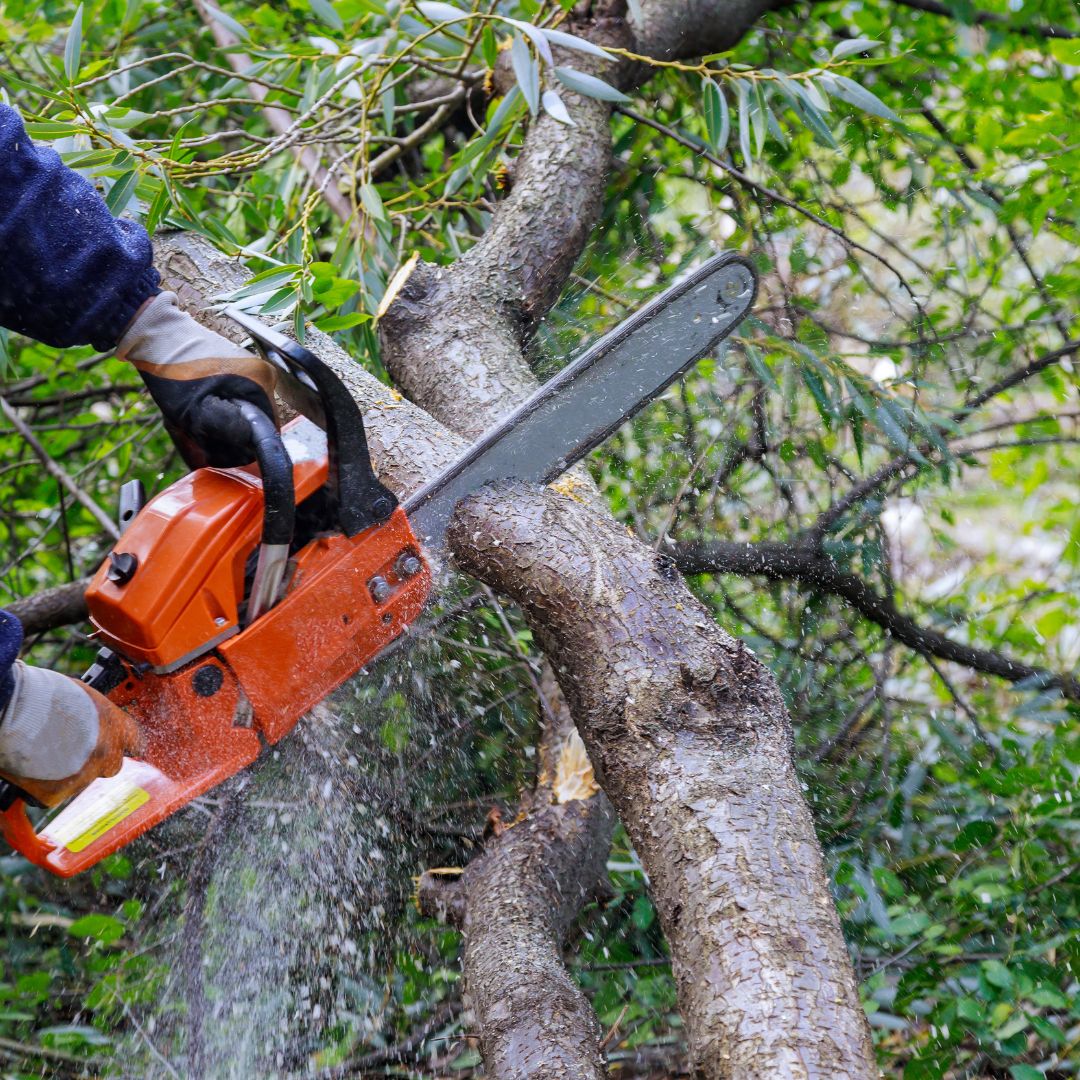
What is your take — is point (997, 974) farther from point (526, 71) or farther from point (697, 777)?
point (526, 71)

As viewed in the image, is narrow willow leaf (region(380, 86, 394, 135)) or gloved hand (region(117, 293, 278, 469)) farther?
narrow willow leaf (region(380, 86, 394, 135))

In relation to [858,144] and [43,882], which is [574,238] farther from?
[43,882]

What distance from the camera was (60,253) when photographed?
1.86m

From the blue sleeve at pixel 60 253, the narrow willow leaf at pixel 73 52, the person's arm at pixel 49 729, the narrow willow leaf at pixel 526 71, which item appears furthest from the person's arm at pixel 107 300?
the narrow willow leaf at pixel 526 71

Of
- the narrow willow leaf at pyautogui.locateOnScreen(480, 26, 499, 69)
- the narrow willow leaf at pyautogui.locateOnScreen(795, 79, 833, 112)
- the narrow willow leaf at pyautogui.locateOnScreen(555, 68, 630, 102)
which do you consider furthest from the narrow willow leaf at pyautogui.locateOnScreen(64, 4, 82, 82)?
the narrow willow leaf at pyautogui.locateOnScreen(795, 79, 833, 112)

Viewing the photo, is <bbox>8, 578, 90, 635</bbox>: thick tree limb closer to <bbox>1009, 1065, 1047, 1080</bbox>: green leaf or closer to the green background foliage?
the green background foliage

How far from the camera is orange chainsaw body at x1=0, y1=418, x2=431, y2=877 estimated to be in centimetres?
174

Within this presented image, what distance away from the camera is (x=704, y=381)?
9.49 ft

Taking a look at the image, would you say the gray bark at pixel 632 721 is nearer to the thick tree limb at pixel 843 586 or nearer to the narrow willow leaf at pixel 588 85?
the narrow willow leaf at pixel 588 85

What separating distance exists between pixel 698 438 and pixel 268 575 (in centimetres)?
144

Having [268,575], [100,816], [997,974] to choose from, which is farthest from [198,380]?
[997,974]

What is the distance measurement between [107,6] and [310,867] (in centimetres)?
262

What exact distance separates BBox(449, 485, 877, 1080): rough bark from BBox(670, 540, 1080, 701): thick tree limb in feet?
2.76

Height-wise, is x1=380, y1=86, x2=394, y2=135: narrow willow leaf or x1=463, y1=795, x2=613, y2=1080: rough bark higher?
x1=380, y1=86, x2=394, y2=135: narrow willow leaf
